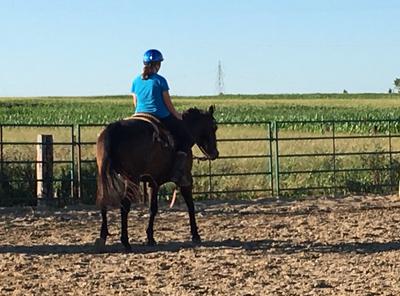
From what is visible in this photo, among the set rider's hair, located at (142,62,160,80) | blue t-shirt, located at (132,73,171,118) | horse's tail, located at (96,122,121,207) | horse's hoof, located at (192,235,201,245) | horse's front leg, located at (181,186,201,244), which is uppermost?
rider's hair, located at (142,62,160,80)

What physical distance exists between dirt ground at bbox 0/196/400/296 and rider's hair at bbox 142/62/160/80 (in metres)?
1.77

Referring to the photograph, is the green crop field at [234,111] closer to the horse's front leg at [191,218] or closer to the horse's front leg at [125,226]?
the horse's front leg at [191,218]

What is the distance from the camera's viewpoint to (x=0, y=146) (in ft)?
45.3

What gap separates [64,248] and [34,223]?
2.34 meters

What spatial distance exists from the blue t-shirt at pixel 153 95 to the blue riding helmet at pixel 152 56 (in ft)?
0.54

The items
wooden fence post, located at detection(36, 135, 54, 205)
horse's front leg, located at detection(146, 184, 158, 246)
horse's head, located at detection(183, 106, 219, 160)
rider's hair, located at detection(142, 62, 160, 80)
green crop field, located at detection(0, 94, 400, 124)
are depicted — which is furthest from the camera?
green crop field, located at detection(0, 94, 400, 124)

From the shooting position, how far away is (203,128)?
984cm

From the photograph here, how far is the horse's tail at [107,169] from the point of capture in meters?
8.45

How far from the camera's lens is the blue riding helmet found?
887cm

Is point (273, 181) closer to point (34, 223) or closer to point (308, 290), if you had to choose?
point (34, 223)

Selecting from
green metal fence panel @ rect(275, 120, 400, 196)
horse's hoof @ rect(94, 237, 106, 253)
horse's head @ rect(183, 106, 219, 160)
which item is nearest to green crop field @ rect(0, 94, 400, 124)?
green metal fence panel @ rect(275, 120, 400, 196)

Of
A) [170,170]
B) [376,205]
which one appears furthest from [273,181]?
[170,170]

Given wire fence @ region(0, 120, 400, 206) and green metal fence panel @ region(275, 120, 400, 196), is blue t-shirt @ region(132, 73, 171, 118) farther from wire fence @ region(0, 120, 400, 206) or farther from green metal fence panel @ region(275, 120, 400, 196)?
green metal fence panel @ region(275, 120, 400, 196)

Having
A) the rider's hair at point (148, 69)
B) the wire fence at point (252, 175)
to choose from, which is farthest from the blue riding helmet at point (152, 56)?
the wire fence at point (252, 175)
